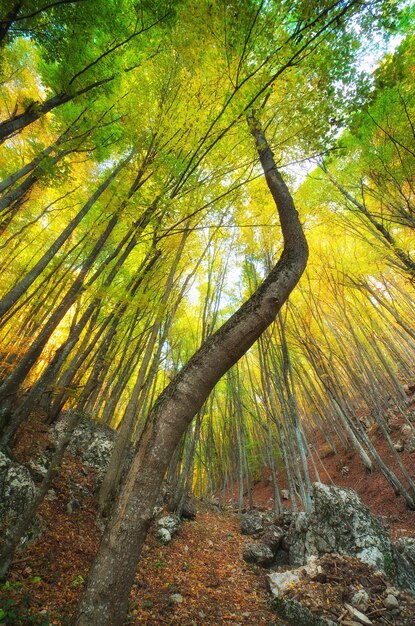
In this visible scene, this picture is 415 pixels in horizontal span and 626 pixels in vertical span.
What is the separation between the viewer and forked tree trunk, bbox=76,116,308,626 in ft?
4.14

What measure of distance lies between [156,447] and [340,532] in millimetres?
5051

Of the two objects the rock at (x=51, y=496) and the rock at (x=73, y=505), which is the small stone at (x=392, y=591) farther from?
the rock at (x=51, y=496)

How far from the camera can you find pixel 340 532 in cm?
455

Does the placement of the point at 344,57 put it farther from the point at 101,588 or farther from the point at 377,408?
the point at 377,408

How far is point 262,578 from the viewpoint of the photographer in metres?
4.56

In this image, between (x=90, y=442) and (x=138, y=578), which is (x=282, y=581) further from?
(x=90, y=442)

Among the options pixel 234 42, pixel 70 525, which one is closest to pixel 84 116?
pixel 234 42

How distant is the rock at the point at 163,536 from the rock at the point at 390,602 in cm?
389

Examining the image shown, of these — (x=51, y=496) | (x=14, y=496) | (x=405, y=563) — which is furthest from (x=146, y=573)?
(x=405, y=563)

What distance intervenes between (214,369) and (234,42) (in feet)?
9.46

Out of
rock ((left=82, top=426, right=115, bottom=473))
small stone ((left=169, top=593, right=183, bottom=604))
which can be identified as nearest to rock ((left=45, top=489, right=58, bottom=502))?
rock ((left=82, top=426, right=115, bottom=473))

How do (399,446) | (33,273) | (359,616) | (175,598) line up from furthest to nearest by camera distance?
1. (399,446)
2. (33,273)
3. (175,598)
4. (359,616)

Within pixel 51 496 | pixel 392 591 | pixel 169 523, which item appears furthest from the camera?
pixel 169 523

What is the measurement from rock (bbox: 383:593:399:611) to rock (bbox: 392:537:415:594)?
1.09m
